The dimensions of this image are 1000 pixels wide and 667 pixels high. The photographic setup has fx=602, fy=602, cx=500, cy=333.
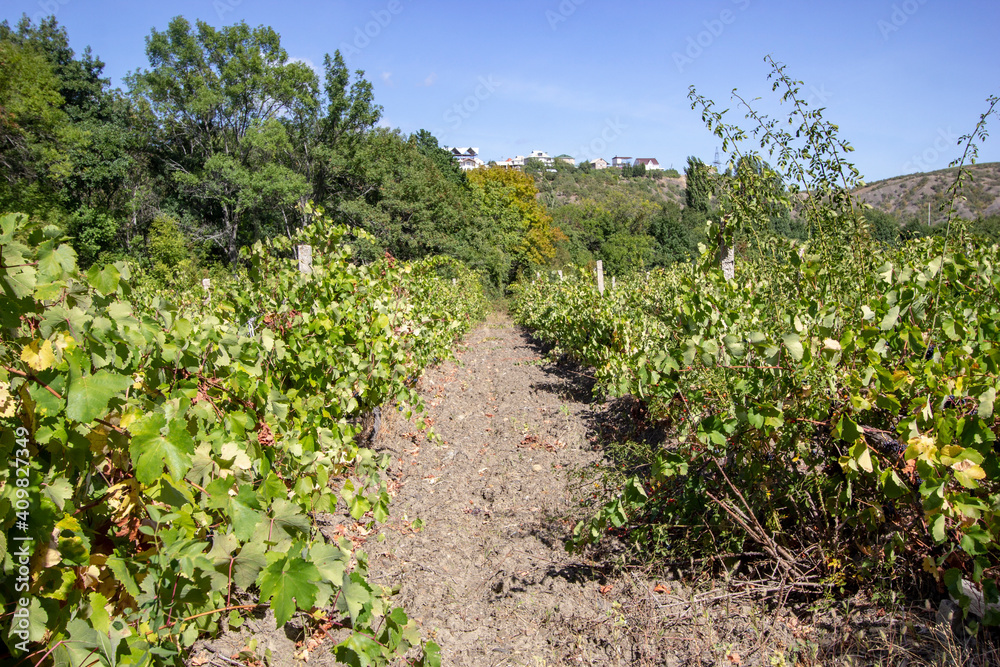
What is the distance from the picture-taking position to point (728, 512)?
110 inches

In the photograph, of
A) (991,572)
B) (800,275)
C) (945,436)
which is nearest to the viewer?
(945,436)

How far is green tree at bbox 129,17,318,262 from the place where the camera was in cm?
3005

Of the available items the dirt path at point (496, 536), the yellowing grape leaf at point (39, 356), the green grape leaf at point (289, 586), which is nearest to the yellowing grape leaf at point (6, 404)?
the yellowing grape leaf at point (39, 356)

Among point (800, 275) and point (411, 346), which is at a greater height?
point (800, 275)

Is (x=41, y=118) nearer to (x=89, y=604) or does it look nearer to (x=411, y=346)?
(x=411, y=346)

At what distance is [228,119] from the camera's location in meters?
32.3

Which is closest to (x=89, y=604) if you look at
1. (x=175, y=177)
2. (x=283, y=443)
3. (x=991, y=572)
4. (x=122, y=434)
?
(x=122, y=434)

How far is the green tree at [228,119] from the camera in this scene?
30.0 m

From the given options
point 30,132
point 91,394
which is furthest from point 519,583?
point 30,132

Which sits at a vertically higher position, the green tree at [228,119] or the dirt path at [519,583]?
the green tree at [228,119]

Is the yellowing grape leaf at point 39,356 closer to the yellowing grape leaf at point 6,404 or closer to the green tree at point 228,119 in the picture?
the yellowing grape leaf at point 6,404

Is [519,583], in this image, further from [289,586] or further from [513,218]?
[513,218]

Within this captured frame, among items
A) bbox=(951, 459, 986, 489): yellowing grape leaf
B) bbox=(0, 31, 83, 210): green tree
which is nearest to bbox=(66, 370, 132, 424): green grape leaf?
bbox=(951, 459, 986, 489): yellowing grape leaf

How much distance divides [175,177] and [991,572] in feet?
114
